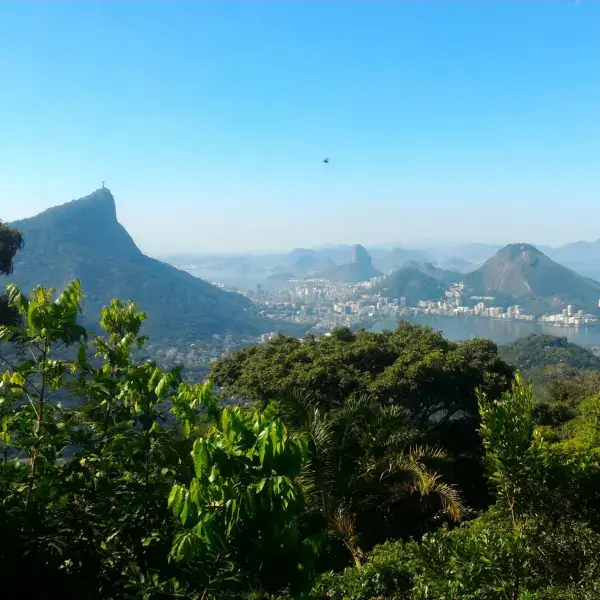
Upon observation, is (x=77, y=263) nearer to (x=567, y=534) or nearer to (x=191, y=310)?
(x=191, y=310)

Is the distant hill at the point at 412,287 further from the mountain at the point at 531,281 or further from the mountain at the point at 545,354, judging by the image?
the mountain at the point at 545,354

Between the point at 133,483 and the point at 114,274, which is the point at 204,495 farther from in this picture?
the point at 114,274

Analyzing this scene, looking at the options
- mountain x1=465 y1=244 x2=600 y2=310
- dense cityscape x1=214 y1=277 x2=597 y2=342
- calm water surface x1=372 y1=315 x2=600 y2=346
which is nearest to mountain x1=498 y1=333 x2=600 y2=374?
calm water surface x1=372 y1=315 x2=600 y2=346

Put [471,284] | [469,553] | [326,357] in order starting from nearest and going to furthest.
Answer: [469,553] → [326,357] → [471,284]

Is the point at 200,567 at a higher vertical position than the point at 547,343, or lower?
higher

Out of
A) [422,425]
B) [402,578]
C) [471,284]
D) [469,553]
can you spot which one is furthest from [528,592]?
[471,284]

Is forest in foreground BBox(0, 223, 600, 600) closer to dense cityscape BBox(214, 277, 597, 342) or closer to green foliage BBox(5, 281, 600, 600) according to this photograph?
green foliage BBox(5, 281, 600, 600)
